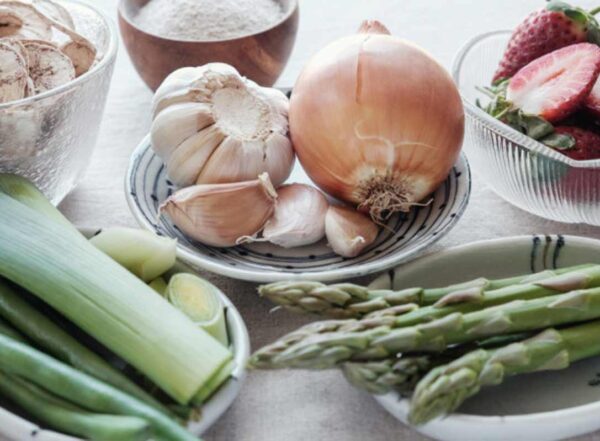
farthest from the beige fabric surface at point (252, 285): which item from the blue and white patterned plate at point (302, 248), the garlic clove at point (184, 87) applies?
the garlic clove at point (184, 87)

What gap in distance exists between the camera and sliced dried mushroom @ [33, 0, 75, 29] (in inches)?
40.2

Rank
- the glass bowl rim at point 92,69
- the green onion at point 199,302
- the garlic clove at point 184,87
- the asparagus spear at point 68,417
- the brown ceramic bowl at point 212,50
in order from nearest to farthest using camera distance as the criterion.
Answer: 1. the asparagus spear at point 68,417
2. the green onion at point 199,302
3. the glass bowl rim at point 92,69
4. the garlic clove at point 184,87
5. the brown ceramic bowl at point 212,50

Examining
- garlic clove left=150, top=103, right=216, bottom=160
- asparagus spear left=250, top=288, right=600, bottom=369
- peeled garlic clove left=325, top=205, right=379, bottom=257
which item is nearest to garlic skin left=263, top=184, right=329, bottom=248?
peeled garlic clove left=325, top=205, right=379, bottom=257

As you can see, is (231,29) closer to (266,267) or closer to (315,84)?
(315,84)

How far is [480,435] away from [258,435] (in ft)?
0.60

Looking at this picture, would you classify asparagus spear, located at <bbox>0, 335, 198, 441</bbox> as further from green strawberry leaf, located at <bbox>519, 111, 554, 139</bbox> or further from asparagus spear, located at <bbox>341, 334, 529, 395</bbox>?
green strawberry leaf, located at <bbox>519, 111, 554, 139</bbox>

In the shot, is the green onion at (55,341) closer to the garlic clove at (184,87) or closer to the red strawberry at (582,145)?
the garlic clove at (184,87)

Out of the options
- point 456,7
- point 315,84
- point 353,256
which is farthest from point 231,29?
point 456,7

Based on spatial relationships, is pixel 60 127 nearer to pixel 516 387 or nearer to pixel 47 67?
pixel 47 67

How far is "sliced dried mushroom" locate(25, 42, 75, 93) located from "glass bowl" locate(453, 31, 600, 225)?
1.40ft

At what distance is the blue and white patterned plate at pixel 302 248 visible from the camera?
0.82 metres

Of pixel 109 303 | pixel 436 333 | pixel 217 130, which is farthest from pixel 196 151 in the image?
pixel 436 333

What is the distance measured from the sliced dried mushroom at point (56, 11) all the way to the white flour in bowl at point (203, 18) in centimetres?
13

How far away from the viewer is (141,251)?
30.9 inches
